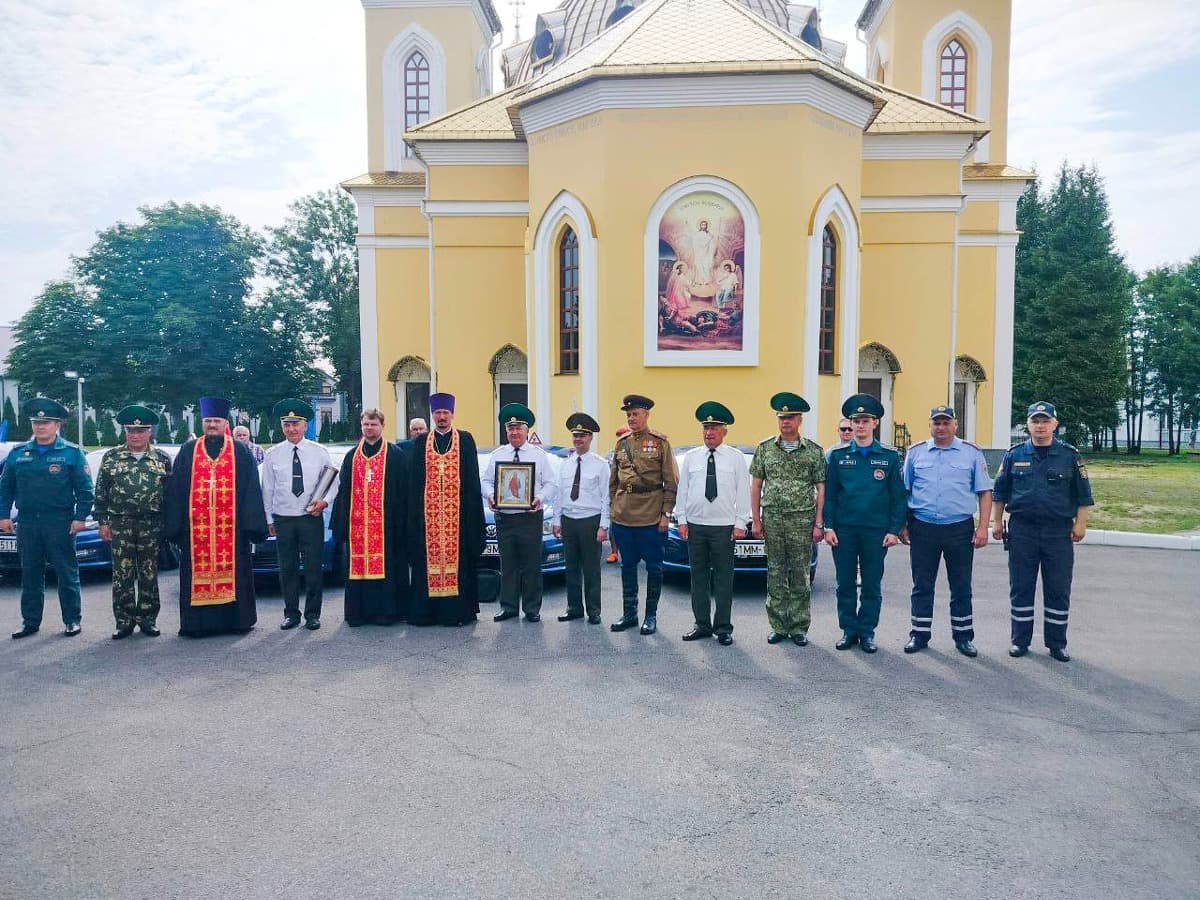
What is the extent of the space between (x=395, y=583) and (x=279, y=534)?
114cm

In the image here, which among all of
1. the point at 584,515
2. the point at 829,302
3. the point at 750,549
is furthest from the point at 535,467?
the point at 829,302

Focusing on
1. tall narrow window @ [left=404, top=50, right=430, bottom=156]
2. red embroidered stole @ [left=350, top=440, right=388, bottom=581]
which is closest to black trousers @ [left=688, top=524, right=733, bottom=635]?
red embroidered stole @ [left=350, top=440, right=388, bottom=581]

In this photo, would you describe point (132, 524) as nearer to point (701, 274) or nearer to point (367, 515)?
point (367, 515)

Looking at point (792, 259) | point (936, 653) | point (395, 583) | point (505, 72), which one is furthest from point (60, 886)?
point (505, 72)

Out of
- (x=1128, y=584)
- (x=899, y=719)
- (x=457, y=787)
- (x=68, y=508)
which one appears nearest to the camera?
(x=457, y=787)

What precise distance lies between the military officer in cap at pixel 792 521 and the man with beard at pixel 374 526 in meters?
3.26

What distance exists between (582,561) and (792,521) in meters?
1.97

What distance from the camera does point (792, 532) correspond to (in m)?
6.50

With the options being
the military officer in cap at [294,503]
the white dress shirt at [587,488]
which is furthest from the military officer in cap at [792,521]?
the military officer in cap at [294,503]

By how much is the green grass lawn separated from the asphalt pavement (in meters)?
7.86

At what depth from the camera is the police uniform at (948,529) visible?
20.5ft

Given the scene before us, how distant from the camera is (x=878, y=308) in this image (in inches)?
781

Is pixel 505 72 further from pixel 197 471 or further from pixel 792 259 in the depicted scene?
pixel 197 471

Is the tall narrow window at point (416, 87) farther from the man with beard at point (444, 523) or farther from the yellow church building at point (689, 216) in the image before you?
the man with beard at point (444, 523)
